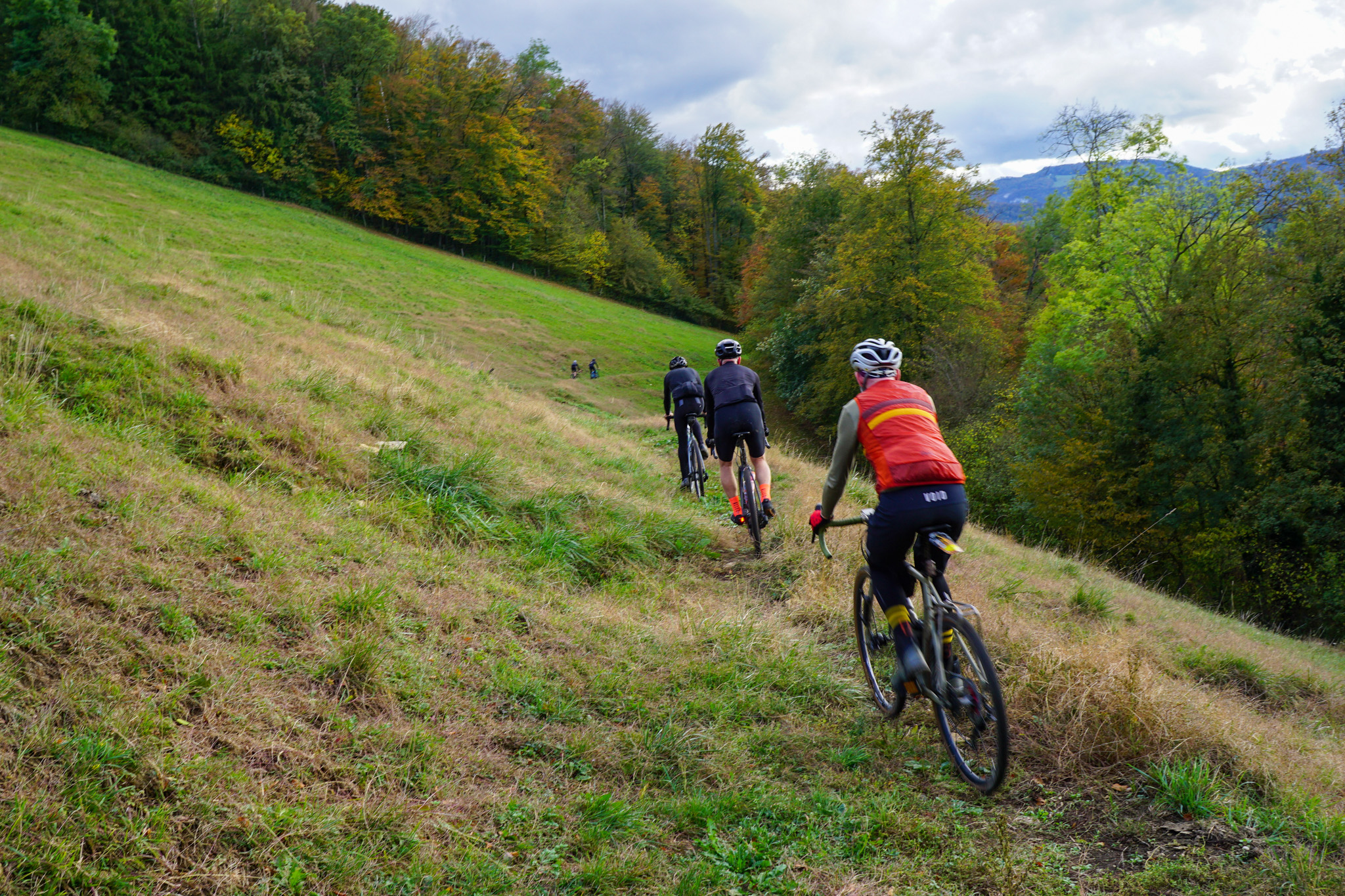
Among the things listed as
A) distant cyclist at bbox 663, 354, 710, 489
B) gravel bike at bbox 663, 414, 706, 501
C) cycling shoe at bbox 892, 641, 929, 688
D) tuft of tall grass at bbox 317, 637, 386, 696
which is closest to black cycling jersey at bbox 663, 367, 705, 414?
distant cyclist at bbox 663, 354, 710, 489

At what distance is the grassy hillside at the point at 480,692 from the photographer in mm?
2832

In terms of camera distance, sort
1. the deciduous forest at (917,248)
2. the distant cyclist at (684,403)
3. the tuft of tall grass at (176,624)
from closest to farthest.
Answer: the tuft of tall grass at (176,624), the distant cyclist at (684,403), the deciduous forest at (917,248)

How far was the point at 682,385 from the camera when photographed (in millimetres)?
9375

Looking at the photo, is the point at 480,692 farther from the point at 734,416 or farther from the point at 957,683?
the point at 734,416

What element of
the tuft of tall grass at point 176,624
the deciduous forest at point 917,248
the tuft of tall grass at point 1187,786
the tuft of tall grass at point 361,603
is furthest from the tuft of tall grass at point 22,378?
the deciduous forest at point 917,248

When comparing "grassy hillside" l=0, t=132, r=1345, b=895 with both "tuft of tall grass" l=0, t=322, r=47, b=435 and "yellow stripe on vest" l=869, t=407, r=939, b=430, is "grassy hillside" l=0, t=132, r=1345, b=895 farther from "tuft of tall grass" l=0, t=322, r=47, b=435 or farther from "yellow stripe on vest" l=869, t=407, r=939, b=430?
"yellow stripe on vest" l=869, t=407, r=939, b=430

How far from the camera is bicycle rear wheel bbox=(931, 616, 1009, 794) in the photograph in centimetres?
339

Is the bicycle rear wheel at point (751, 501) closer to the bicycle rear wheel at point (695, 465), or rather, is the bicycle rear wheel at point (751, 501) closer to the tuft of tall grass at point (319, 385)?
the bicycle rear wheel at point (695, 465)

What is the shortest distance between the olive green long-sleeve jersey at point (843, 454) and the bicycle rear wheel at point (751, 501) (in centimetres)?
290

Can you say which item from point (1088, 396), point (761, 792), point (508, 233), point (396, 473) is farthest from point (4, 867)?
point (508, 233)

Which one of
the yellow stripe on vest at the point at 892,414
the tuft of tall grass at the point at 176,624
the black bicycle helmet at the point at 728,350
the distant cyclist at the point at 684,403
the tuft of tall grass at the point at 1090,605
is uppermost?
the black bicycle helmet at the point at 728,350

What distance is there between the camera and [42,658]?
10.1 ft

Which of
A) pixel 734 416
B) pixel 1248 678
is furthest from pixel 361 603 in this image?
pixel 1248 678

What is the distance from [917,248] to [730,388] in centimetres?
2503
